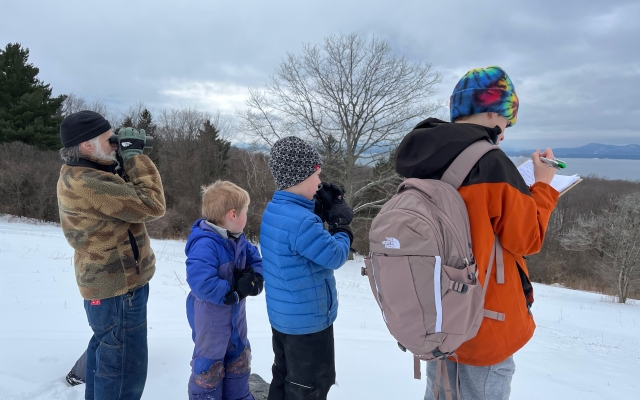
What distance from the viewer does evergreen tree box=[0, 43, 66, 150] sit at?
25344 mm

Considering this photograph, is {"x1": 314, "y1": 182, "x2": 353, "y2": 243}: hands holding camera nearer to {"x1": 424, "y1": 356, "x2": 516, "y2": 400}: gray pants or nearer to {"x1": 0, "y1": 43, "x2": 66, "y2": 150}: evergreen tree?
{"x1": 424, "y1": 356, "x2": 516, "y2": 400}: gray pants

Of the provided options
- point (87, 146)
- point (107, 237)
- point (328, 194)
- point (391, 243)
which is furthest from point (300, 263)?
point (87, 146)

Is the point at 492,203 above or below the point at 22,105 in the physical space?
below

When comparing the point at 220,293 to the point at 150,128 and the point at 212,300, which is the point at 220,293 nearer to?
the point at 212,300

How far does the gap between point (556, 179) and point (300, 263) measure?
138 cm

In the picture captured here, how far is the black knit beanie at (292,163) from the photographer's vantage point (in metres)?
2.27

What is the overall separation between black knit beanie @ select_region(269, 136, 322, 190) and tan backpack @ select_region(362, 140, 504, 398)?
872 mm

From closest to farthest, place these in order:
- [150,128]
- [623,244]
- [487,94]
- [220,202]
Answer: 1. [487,94]
2. [220,202]
3. [623,244]
4. [150,128]

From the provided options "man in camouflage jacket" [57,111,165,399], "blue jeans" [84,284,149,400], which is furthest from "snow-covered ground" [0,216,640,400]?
"man in camouflage jacket" [57,111,165,399]

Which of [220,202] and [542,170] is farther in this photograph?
[220,202]

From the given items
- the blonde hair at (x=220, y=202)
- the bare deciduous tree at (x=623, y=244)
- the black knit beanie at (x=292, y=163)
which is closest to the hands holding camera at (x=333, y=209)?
the black knit beanie at (x=292, y=163)

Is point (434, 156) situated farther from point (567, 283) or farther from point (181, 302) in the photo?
point (567, 283)

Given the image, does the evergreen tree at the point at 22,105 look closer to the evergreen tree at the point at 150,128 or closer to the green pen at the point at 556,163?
the evergreen tree at the point at 150,128

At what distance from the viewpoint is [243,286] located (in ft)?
7.97
